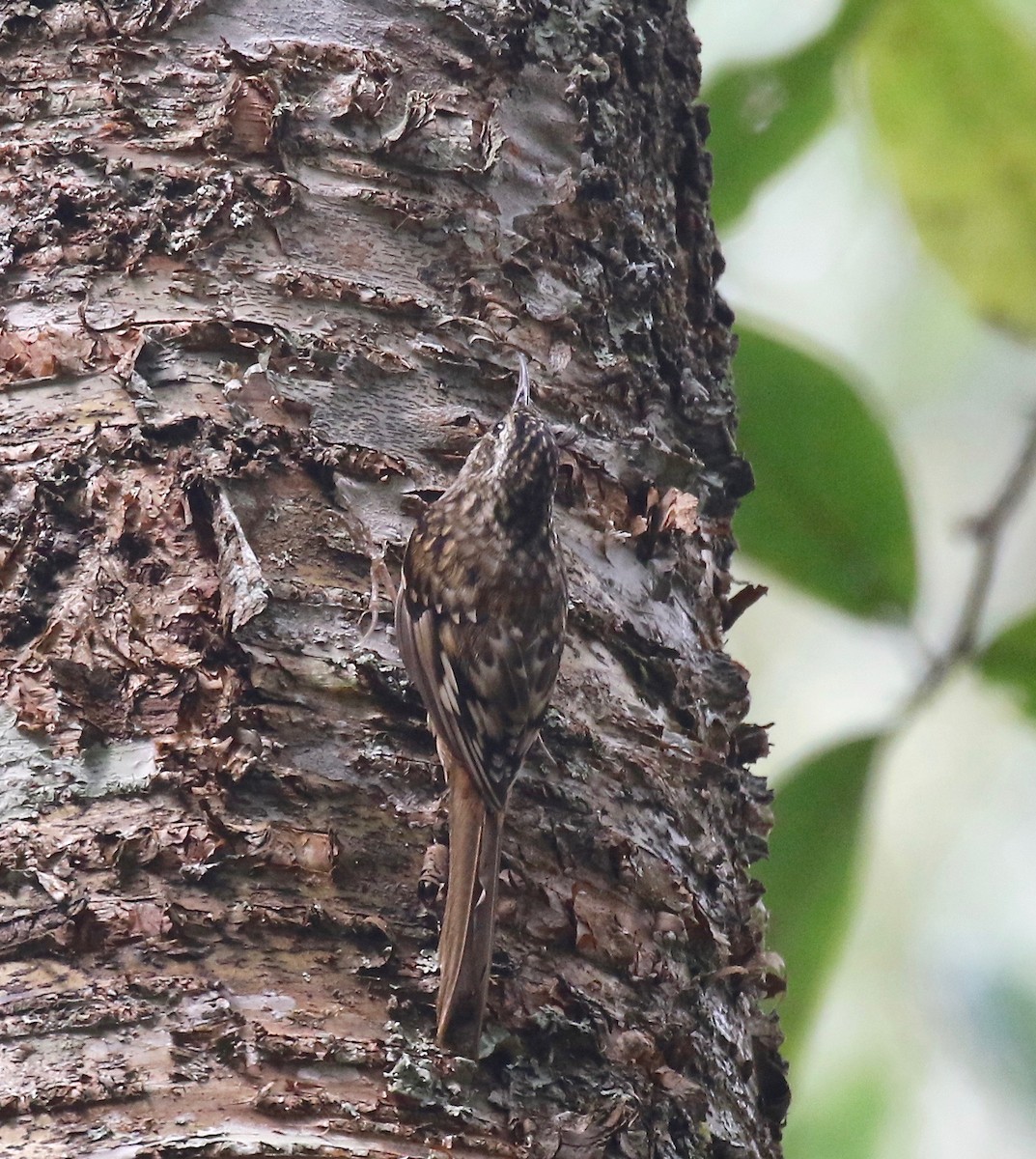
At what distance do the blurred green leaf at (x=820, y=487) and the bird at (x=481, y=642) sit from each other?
22.2 inches

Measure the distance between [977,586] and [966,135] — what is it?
2.62ft

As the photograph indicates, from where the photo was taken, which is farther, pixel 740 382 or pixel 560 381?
pixel 740 382

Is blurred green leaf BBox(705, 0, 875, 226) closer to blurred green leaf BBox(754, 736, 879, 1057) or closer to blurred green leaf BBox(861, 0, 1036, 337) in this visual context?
blurred green leaf BBox(861, 0, 1036, 337)

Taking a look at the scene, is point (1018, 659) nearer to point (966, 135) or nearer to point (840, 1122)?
point (966, 135)

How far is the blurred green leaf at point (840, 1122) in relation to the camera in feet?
11.2

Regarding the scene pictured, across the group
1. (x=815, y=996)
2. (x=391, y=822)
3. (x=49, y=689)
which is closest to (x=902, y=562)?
(x=815, y=996)

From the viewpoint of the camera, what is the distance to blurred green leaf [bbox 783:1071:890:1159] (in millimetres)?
3426

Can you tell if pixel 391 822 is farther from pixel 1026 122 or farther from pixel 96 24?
pixel 1026 122

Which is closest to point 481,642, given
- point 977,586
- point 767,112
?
point 977,586

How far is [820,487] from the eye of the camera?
8.55ft

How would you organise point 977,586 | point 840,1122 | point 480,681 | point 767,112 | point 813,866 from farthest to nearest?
point 840,1122 → point 767,112 → point 977,586 → point 813,866 → point 480,681

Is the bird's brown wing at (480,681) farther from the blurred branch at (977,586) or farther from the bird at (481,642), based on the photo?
the blurred branch at (977,586)

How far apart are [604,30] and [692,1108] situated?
137 cm

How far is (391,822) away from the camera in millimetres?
1579
